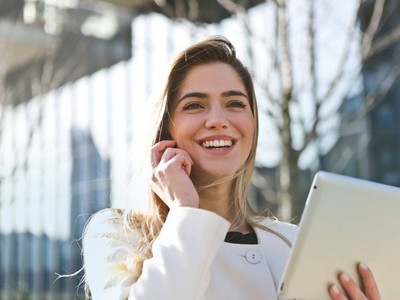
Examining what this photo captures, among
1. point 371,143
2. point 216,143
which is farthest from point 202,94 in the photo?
point 371,143

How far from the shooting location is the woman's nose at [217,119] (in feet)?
6.57

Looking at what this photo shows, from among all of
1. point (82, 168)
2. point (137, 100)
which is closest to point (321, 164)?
point (137, 100)

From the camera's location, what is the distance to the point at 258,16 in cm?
660

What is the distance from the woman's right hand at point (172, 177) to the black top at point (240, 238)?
25 cm

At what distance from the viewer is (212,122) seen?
200cm

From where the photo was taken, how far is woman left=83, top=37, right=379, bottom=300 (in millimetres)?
1742

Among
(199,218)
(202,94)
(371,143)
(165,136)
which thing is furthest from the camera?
(371,143)

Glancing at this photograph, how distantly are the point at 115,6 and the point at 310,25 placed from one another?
10.2 meters

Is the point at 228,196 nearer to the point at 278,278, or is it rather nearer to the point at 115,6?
the point at 278,278

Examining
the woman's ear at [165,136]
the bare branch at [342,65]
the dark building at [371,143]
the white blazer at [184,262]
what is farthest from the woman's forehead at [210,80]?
the dark building at [371,143]

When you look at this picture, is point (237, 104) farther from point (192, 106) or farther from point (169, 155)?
point (169, 155)

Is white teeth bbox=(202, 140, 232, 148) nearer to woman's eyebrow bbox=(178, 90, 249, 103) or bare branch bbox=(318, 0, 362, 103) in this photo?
woman's eyebrow bbox=(178, 90, 249, 103)

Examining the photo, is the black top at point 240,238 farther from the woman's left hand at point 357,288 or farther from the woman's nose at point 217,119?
the woman's left hand at point 357,288

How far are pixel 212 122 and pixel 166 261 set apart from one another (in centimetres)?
44
